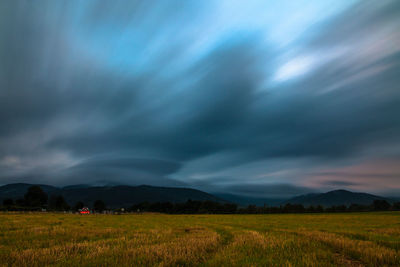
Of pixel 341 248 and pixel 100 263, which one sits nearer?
pixel 100 263

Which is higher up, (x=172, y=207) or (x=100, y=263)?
(x=100, y=263)

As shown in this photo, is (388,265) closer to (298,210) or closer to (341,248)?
(341,248)

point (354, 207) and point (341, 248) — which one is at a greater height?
point (341, 248)

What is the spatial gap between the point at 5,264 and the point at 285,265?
7946 mm

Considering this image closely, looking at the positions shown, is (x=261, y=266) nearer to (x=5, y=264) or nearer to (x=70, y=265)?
(x=70, y=265)

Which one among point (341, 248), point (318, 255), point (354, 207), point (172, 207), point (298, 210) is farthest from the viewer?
point (172, 207)

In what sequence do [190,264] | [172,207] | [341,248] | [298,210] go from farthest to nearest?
[172,207]
[298,210]
[341,248]
[190,264]

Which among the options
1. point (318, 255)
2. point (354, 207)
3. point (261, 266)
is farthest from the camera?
point (354, 207)

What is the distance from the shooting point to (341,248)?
9492mm

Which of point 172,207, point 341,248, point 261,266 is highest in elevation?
point 261,266

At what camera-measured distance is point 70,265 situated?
20.2ft

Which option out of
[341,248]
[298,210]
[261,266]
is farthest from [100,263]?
[298,210]

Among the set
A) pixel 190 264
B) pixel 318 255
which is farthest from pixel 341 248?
pixel 190 264

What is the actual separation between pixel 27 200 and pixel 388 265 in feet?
530
